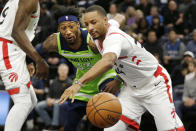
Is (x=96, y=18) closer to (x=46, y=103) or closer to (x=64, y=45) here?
(x=64, y=45)

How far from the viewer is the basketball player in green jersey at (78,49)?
18.1ft

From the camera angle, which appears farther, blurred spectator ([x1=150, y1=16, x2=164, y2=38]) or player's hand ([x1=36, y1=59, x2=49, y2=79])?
blurred spectator ([x1=150, y1=16, x2=164, y2=38])

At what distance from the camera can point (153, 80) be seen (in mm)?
5184

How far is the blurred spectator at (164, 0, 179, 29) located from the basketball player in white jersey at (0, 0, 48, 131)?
26.6ft

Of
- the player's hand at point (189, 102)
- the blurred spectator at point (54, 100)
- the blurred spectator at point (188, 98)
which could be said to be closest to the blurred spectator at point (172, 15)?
the blurred spectator at point (188, 98)

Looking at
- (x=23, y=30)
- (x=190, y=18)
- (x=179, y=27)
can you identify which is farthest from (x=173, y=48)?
(x=23, y=30)

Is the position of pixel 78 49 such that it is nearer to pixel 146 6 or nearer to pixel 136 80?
pixel 136 80

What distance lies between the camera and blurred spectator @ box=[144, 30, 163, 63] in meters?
10.6

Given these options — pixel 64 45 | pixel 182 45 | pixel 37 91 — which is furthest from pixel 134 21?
pixel 64 45

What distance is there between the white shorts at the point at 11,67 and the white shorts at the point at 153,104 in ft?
4.54

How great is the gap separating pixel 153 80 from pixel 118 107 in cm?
88

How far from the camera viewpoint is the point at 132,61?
4887 millimetres

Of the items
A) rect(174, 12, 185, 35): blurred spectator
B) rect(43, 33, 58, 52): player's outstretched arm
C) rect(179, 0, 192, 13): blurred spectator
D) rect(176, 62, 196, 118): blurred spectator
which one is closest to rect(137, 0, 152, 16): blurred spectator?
rect(179, 0, 192, 13): blurred spectator

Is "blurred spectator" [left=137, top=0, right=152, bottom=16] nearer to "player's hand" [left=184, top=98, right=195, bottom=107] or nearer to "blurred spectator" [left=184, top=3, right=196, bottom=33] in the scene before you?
"blurred spectator" [left=184, top=3, right=196, bottom=33]
